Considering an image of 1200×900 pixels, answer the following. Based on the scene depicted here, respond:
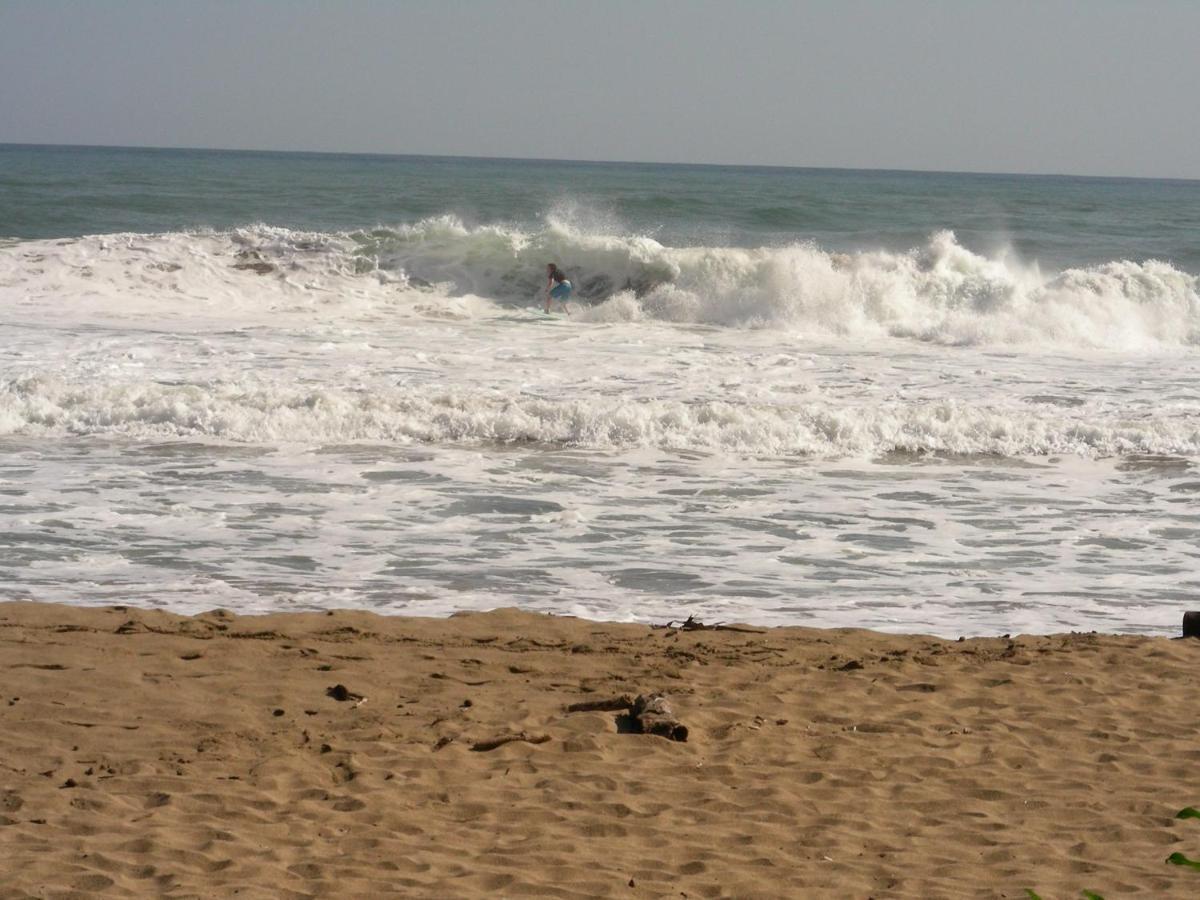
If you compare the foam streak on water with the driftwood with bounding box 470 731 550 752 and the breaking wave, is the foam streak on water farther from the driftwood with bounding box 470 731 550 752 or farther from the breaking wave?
the driftwood with bounding box 470 731 550 752

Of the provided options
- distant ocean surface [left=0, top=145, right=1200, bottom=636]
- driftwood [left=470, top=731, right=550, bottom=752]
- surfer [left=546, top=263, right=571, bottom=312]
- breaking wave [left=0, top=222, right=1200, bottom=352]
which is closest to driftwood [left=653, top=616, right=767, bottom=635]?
distant ocean surface [left=0, top=145, right=1200, bottom=636]

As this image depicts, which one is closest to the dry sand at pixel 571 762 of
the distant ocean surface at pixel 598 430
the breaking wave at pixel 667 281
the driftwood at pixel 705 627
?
the driftwood at pixel 705 627

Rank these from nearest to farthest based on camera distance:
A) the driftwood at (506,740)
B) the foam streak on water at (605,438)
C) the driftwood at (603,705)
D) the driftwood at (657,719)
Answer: the driftwood at (506,740) → the driftwood at (657,719) → the driftwood at (603,705) → the foam streak on water at (605,438)

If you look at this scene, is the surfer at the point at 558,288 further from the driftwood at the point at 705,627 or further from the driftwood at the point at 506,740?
the driftwood at the point at 506,740

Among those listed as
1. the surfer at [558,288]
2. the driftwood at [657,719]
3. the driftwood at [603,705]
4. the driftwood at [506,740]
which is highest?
the surfer at [558,288]

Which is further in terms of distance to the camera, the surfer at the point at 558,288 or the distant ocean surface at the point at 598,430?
the surfer at the point at 558,288

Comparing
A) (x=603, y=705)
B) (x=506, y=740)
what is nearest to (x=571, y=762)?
(x=506, y=740)

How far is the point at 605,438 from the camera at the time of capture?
39.5ft

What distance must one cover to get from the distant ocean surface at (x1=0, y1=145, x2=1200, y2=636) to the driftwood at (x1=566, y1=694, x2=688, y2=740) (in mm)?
1657

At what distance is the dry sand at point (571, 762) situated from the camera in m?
3.82

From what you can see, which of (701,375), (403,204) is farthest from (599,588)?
(403,204)

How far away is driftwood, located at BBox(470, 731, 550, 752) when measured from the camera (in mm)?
4874

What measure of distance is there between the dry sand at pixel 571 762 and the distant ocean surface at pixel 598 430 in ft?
2.95

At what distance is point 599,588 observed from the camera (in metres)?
7.52
